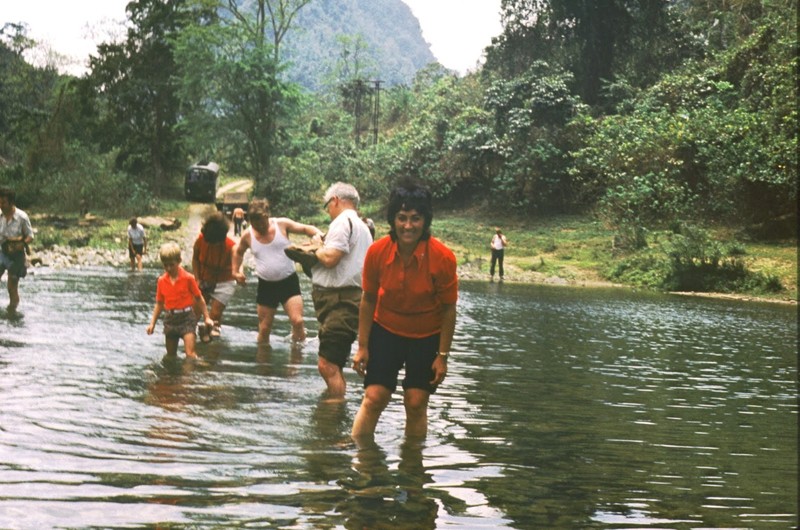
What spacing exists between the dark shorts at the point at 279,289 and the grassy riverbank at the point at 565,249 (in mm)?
19629

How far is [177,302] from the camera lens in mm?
10180

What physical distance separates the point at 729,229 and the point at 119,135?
3916 centimetres

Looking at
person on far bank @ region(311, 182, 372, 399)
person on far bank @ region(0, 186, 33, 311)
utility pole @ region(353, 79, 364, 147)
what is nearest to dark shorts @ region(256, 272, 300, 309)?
person on far bank @ region(311, 182, 372, 399)

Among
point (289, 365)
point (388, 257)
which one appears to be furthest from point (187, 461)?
point (289, 365)

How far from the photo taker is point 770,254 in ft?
106

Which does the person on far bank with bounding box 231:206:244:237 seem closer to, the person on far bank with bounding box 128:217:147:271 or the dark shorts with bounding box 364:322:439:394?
the person on far bank with bounding box 128:217:147:271

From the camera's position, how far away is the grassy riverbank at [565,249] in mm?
30234

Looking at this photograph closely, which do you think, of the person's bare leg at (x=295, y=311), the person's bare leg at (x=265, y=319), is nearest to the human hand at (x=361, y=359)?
the person's bare leg at (x=295, y=311)

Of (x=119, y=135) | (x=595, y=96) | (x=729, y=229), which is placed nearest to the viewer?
(x=729, y=229)

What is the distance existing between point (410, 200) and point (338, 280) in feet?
7.84

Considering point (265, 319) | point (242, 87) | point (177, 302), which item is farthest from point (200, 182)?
point (177, 302)

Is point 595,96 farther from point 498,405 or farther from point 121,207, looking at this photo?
point 498,405

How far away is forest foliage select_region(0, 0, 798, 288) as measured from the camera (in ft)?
121

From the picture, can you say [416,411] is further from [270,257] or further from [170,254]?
[270,257]
